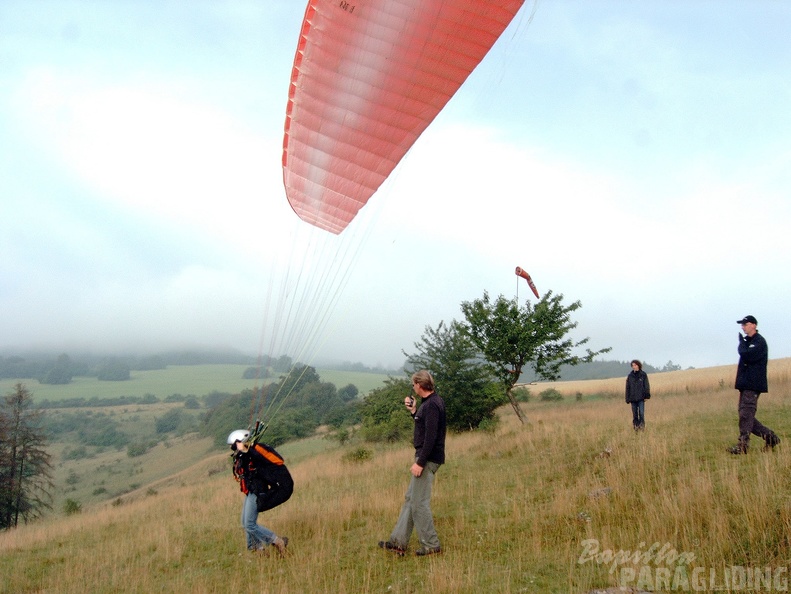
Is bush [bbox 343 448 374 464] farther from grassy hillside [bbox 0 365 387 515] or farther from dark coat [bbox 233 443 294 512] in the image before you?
grassy hillside [bbox 0 365 387 515]

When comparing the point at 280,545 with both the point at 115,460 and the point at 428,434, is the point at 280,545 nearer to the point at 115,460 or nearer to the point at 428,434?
the point at 428,434

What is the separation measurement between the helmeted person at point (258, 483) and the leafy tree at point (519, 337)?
10.8 metres

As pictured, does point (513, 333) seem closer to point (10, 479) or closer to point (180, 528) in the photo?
point (180, 528)

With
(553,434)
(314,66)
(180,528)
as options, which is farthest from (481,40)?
(180,528)

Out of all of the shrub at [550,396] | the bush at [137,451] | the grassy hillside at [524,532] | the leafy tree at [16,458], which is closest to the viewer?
the grassy hillside at [524,532]

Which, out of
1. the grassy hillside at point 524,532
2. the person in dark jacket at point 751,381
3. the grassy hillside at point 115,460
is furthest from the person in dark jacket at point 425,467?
the grassy hillside at point 115,460

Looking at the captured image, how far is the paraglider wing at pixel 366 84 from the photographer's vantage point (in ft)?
20.4

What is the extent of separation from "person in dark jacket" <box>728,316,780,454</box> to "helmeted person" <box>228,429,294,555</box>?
5.48 m

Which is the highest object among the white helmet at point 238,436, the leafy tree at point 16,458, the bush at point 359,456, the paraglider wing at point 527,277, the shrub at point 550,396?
the paraglider wing at point 527,277

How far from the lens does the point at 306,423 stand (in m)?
42.2

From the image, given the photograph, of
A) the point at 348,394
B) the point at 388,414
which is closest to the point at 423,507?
the point at 388,414

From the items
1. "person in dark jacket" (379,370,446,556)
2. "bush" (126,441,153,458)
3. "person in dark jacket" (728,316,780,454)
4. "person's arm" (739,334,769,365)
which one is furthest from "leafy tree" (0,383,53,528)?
"bush" (126,441,153,458)

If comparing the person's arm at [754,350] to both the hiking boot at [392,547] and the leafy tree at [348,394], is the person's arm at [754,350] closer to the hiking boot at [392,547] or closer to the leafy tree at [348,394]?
the hiking boot at [392,547]

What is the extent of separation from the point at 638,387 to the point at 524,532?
20.1 ft
